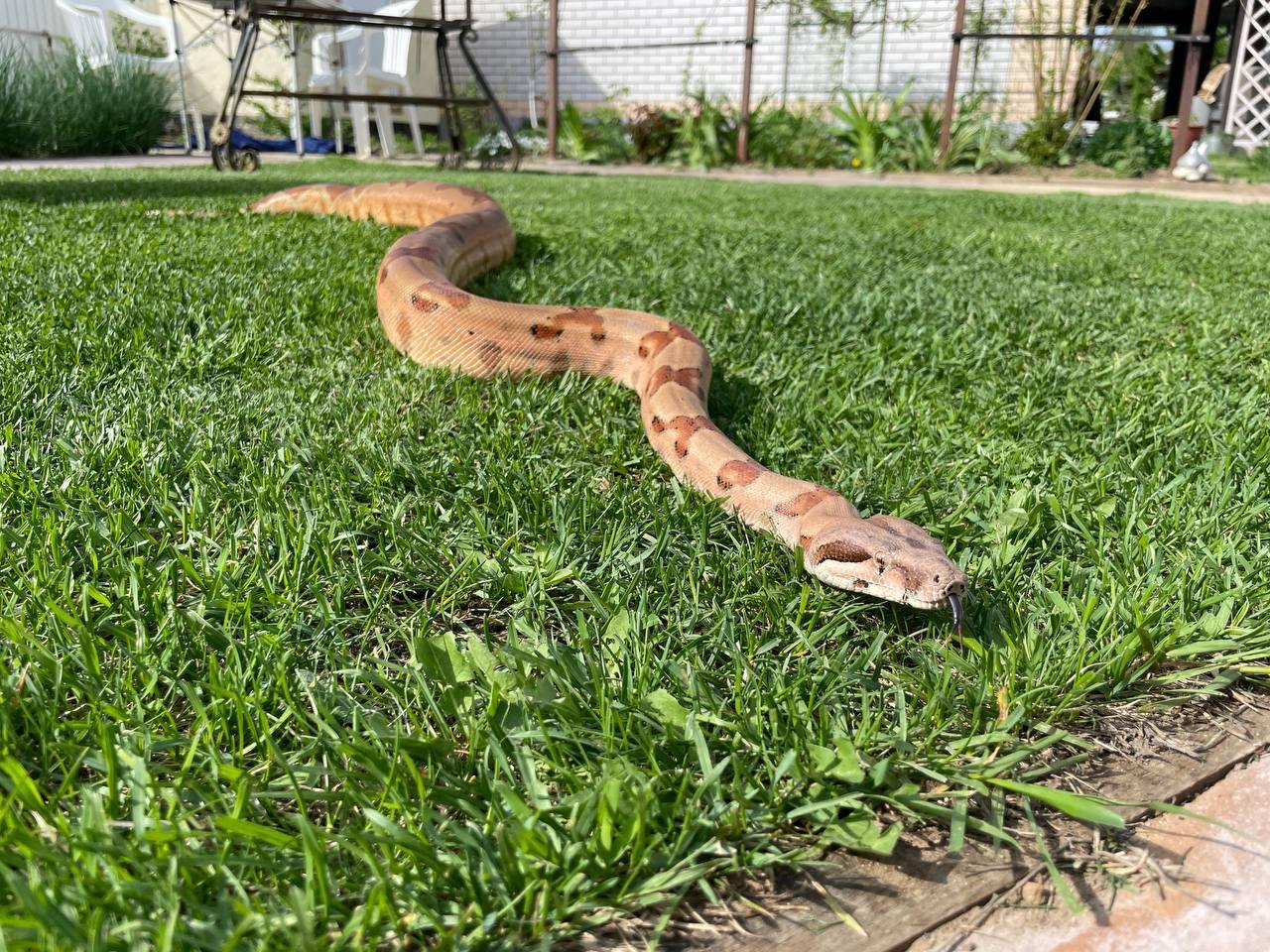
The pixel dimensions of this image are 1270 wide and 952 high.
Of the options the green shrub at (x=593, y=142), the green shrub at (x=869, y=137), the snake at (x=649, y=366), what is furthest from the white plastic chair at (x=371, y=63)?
the snake at (x=649, y=366)

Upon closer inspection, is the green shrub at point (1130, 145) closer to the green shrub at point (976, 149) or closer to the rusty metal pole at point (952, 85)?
the green shrub at point (976, 149)

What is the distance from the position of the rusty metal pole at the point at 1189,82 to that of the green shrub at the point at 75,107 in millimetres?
15876

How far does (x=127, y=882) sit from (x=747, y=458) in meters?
1.90

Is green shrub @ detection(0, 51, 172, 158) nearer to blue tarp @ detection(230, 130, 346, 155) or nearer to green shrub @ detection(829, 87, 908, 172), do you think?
blue tarp @ detection(230, 130, 346, 155)

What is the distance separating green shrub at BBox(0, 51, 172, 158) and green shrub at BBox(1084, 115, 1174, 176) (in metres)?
15.2

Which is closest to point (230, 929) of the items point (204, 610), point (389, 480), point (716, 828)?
point (716, 828)

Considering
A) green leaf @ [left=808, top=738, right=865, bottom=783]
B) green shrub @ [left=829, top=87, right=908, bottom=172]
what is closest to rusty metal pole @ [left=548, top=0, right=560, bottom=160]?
green shrub @ [left=829, top=87, right=908, bottom=172]

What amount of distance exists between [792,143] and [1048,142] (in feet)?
13.2

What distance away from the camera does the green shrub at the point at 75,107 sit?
13281 mm

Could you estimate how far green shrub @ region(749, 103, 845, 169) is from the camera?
15250 millimetres

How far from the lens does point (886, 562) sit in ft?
7.04

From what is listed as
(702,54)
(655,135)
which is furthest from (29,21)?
(702,54)

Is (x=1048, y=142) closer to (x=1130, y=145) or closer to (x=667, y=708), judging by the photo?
(x=1130, y=145)

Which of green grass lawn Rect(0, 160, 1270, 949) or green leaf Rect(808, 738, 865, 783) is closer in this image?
green grass lawn Rect(0, 160, 1270, 949)
